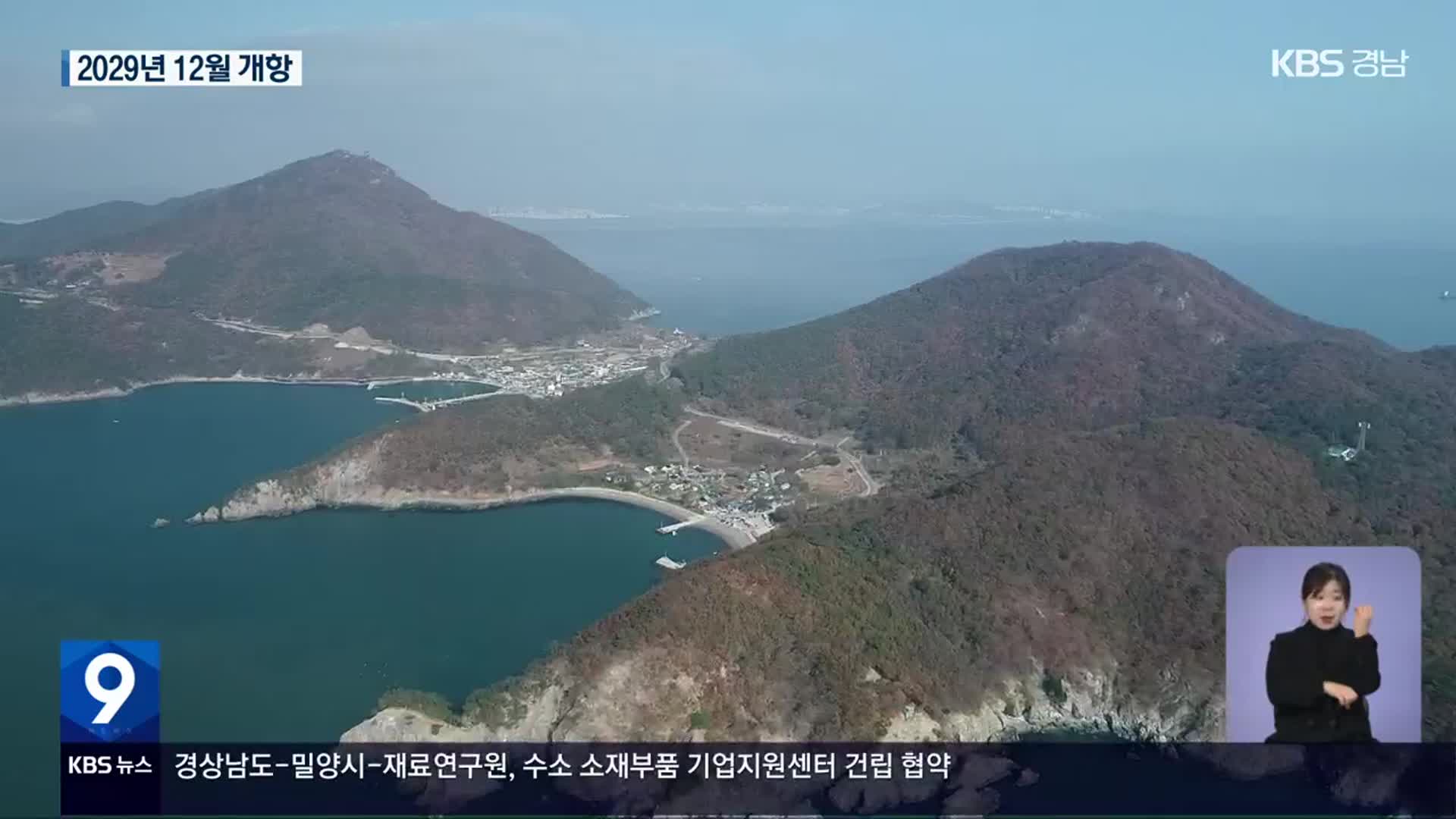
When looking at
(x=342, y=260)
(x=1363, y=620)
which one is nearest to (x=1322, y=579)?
(x=1363, y=620)

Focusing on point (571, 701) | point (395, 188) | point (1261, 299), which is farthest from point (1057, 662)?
point (395, 188)

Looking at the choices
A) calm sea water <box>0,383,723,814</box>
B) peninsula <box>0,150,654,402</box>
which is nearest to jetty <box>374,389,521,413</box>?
peninsula <box>0,150,654,402</box>

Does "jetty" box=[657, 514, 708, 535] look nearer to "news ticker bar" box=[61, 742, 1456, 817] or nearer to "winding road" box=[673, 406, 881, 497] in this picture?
"winding road" box=[673, 406, 881, 497]

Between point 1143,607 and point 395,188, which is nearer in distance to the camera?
point 1143,607

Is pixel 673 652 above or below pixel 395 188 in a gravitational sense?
below

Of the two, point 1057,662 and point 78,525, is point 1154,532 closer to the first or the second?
point 1057,662

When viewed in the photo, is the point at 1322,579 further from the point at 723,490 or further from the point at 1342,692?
the point at 723,490
